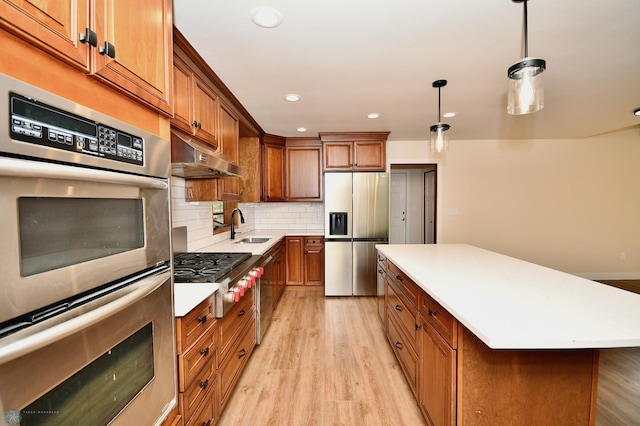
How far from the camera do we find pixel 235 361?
6.07 ft

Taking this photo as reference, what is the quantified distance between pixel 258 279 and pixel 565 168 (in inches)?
208

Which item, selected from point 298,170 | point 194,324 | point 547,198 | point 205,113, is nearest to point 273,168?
point 298,170

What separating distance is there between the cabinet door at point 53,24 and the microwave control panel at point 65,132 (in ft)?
0.53

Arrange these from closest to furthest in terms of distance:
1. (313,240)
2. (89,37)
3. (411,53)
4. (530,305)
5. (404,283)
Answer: (89,37) < (530,305) < (411,53) < (404,283) < (313,240)

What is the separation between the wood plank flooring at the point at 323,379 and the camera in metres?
1.69

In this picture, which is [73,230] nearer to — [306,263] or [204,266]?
[204,266]

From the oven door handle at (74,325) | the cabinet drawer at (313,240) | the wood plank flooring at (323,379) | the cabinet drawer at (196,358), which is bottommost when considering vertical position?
the wood plank flooring at (323,379)

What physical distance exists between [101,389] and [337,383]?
1653 mm

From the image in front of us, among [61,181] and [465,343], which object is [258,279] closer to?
[465,343]

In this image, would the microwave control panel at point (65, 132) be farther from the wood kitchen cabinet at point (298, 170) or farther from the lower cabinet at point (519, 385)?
the wood kitchen cabinet at point (298, 170)

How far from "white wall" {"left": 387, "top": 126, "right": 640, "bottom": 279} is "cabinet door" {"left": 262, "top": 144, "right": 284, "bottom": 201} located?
72.8 inches

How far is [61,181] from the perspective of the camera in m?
0.62

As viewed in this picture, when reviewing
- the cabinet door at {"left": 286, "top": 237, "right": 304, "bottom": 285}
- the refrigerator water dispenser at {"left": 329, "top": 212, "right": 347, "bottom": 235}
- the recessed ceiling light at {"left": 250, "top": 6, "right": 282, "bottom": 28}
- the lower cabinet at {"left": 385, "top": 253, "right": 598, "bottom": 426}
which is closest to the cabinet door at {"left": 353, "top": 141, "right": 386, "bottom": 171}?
the refrigerator water dispenser at {"left": 329, "top": 212, "right": 347, "bottom": 235}

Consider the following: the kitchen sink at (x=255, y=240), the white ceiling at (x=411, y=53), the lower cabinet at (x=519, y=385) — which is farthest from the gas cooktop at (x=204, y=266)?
the white ceiling at (x=411, y=53)
